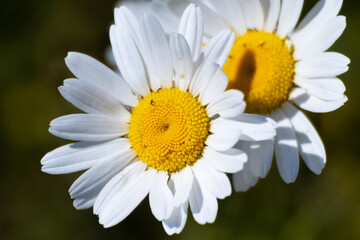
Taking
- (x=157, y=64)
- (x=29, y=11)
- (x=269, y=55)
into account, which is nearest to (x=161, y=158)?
(x=157, y=64)

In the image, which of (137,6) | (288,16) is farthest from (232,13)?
(137,6)

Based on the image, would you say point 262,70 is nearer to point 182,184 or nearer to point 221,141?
point 221,141

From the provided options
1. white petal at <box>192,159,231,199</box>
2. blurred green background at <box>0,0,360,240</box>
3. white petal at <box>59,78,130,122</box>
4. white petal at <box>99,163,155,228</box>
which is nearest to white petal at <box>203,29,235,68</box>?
white petal at <box>192,159,231,199</box>

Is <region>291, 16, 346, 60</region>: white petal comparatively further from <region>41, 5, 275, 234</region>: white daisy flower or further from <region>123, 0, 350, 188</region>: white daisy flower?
<region>41, 5, 275, 234</region>: white daisy flower

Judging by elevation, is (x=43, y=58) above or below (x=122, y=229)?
above

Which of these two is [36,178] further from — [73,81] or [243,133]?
[243,133]

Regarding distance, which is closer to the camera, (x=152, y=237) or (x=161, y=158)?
(x=161, y=158)
